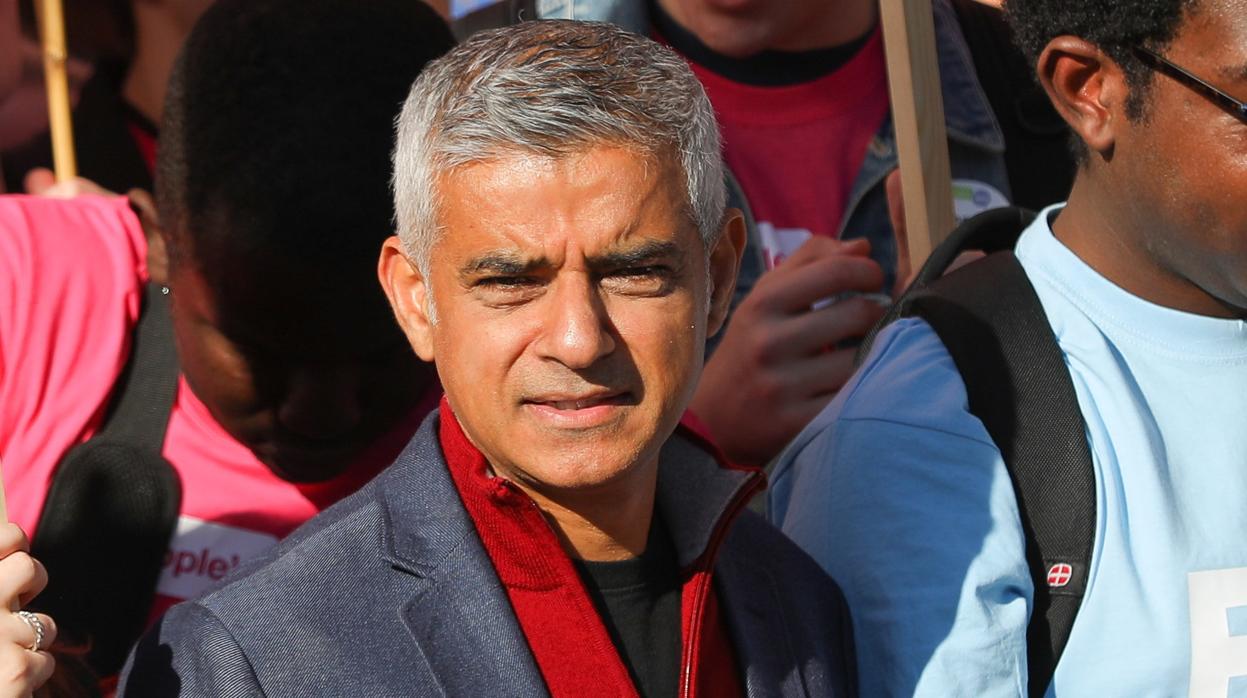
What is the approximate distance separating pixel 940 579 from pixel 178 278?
1209mm

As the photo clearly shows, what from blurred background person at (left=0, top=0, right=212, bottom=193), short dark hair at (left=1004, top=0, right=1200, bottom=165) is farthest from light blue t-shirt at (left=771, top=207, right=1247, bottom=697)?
blurred background person at (left=0, top=0, right=212, bottom=193)

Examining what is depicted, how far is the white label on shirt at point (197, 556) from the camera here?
7.93 ft

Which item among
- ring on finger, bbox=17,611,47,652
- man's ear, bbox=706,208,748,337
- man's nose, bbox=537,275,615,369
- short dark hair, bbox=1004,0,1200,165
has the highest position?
short dark hair, bbox=1004,0,1200,165

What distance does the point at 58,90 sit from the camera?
2.74 meters

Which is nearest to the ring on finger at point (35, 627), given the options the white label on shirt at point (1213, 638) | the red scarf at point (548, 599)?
the red scarf at point (548, 599)

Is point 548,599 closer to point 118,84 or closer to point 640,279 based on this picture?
point 640,279

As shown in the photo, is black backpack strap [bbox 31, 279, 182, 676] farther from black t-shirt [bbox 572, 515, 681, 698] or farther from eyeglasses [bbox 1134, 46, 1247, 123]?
eyeglasses [bbox 1134, 46, 1247, 123]

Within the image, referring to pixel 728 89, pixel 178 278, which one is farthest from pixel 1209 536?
pixel 178 278

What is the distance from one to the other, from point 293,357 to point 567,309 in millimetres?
869

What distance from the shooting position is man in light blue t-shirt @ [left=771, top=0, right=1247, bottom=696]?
195 cm

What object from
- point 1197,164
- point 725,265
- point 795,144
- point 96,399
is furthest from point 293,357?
point 1197,164

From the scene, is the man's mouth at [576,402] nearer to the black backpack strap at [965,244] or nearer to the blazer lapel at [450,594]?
the blazer lapel at [450,594]

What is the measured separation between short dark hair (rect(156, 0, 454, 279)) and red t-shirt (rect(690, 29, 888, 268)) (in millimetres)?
577

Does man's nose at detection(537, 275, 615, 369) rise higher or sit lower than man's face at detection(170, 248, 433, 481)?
higher
